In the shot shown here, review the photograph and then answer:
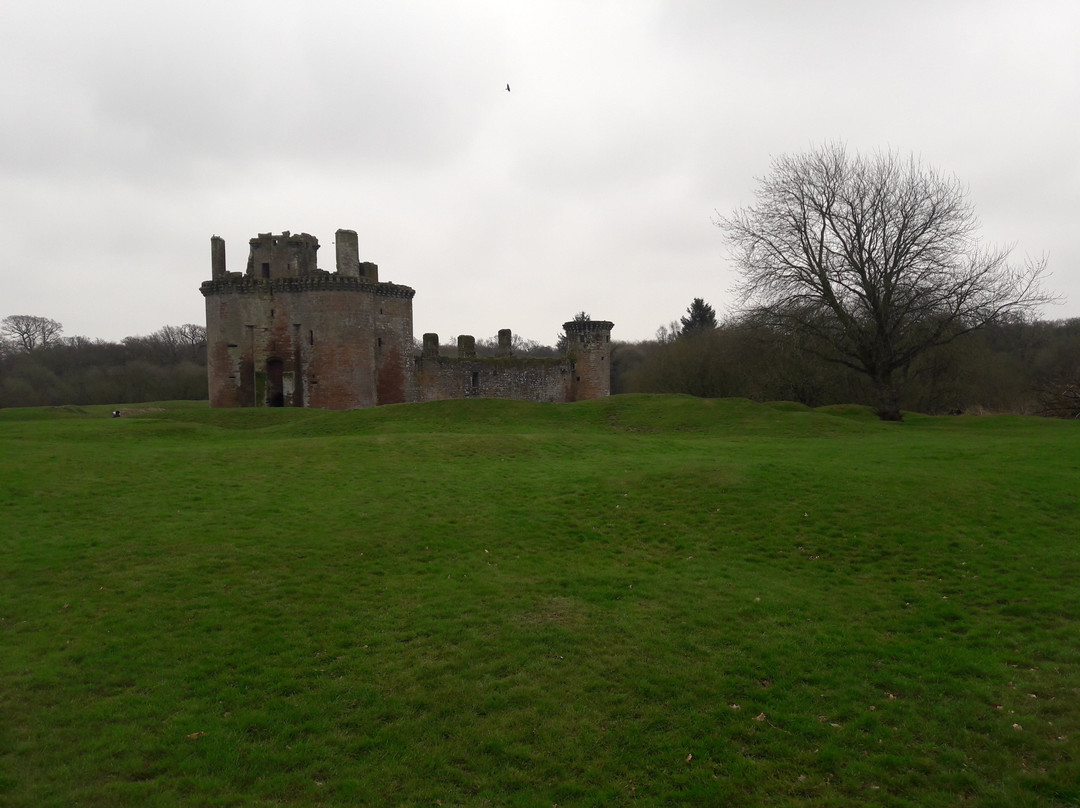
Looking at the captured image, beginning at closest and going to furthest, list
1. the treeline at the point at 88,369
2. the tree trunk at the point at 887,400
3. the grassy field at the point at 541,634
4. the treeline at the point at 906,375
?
the grassy field at the point at 541,634, the tree trunk at the point at 887,400, the treeline at the point at 906,375, the treeline at the point at 88,369

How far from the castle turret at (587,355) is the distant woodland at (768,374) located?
868 centimetres

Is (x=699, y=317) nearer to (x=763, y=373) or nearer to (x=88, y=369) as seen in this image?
(x=763, y=373)

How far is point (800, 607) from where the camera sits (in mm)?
9930

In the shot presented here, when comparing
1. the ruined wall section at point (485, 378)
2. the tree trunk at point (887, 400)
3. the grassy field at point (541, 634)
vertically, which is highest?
the ruined wall section at point (485, 378)

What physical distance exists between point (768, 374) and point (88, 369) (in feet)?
226

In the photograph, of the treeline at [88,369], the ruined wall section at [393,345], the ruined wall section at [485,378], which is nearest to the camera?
the ruined wall section at [393,345]

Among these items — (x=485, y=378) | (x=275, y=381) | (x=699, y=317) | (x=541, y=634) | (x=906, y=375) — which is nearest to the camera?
(x=541, y=634)

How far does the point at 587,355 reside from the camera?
44062mm

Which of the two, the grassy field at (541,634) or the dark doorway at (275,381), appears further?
the dark doorway at (275,381)

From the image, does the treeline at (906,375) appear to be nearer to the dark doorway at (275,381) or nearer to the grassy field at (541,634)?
the grassy field at (541,634)

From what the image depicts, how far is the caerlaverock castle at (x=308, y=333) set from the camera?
39.2 meters

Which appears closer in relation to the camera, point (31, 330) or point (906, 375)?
point (906, 375)

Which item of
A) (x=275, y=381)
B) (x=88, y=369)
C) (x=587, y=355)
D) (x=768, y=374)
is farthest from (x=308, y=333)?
(x=88, y=369)

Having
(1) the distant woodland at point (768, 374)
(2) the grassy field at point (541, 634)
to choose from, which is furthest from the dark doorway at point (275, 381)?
(1) the distant woodland at point (768, 374)
